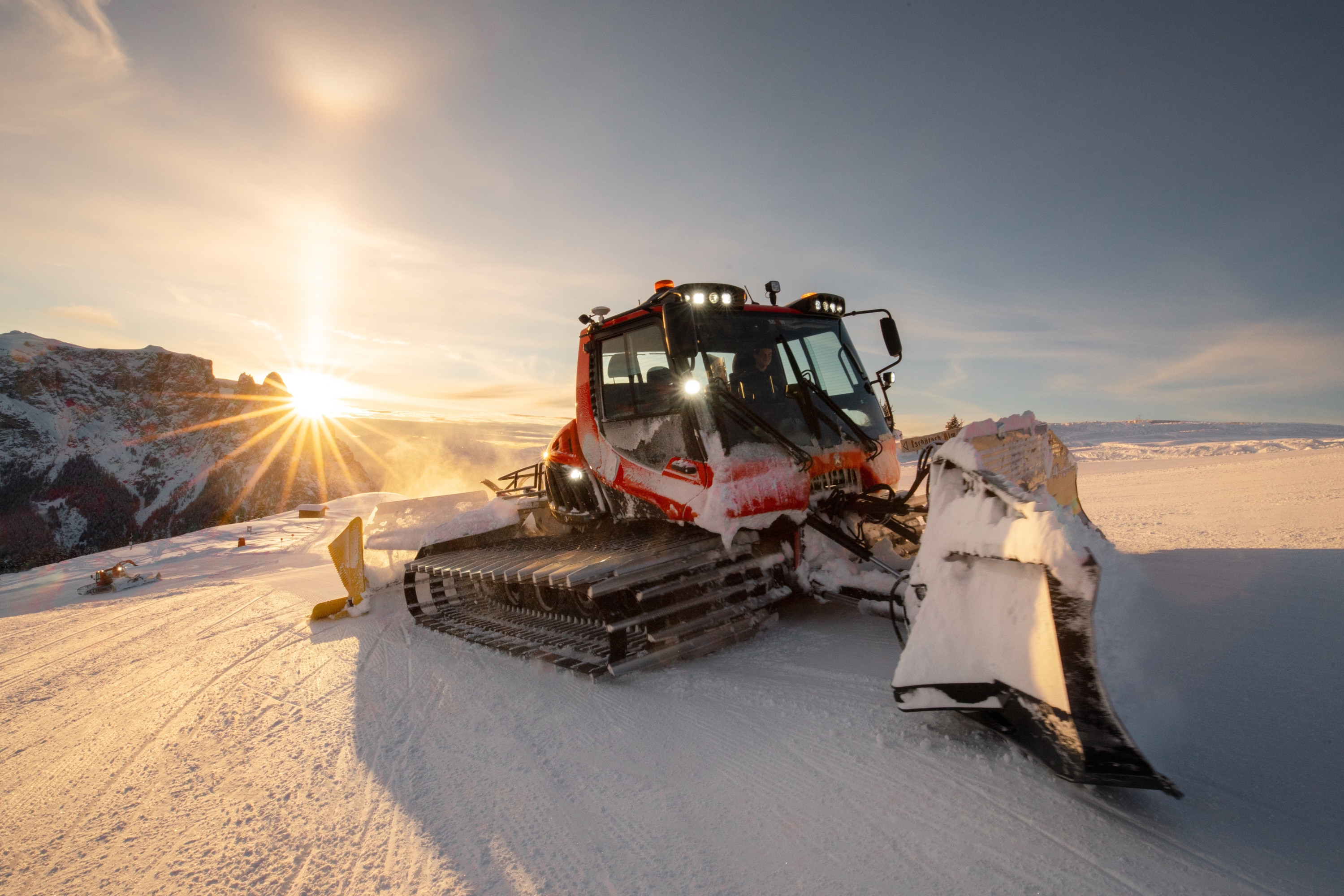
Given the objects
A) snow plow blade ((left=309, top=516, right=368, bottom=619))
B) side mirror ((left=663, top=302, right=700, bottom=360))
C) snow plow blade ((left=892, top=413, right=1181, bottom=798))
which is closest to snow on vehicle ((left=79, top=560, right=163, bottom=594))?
snow plow blade ((left=309, top=516, right=368, bottom=619))

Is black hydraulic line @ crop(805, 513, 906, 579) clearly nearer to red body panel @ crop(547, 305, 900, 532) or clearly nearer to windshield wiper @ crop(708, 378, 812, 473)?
→ red body panel @ crop(547, 305, 900, 532)

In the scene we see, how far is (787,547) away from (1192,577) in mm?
2547

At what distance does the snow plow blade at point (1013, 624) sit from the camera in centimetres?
170

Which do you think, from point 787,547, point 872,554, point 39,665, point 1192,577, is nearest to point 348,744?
point 787,547

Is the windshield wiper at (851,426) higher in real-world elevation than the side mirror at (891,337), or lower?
lower

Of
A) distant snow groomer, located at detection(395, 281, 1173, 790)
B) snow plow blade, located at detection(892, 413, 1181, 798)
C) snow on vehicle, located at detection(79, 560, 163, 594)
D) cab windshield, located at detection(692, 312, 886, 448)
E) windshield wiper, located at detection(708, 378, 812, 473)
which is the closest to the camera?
snow plow blade, located at detection(892, 413, 1181, 798)

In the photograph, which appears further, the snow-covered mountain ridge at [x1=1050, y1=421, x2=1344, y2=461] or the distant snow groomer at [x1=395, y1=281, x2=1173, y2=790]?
the snow-covered mountain ridge at [x1=1050, y1=421, x2=1344, y2=461]

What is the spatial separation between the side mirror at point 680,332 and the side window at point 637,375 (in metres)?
0.44

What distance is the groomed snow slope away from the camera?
5.69 ft

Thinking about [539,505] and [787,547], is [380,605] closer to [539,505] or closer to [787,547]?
[539,505]

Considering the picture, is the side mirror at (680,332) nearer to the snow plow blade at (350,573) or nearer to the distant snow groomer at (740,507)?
the distant snow groomer at (740,507)

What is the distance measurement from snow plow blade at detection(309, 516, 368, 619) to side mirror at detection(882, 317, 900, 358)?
517 centimetres

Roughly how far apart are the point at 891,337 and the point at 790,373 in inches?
38.3

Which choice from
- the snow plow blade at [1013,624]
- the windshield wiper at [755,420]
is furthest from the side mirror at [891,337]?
the snow plow blade at [1013,624]
